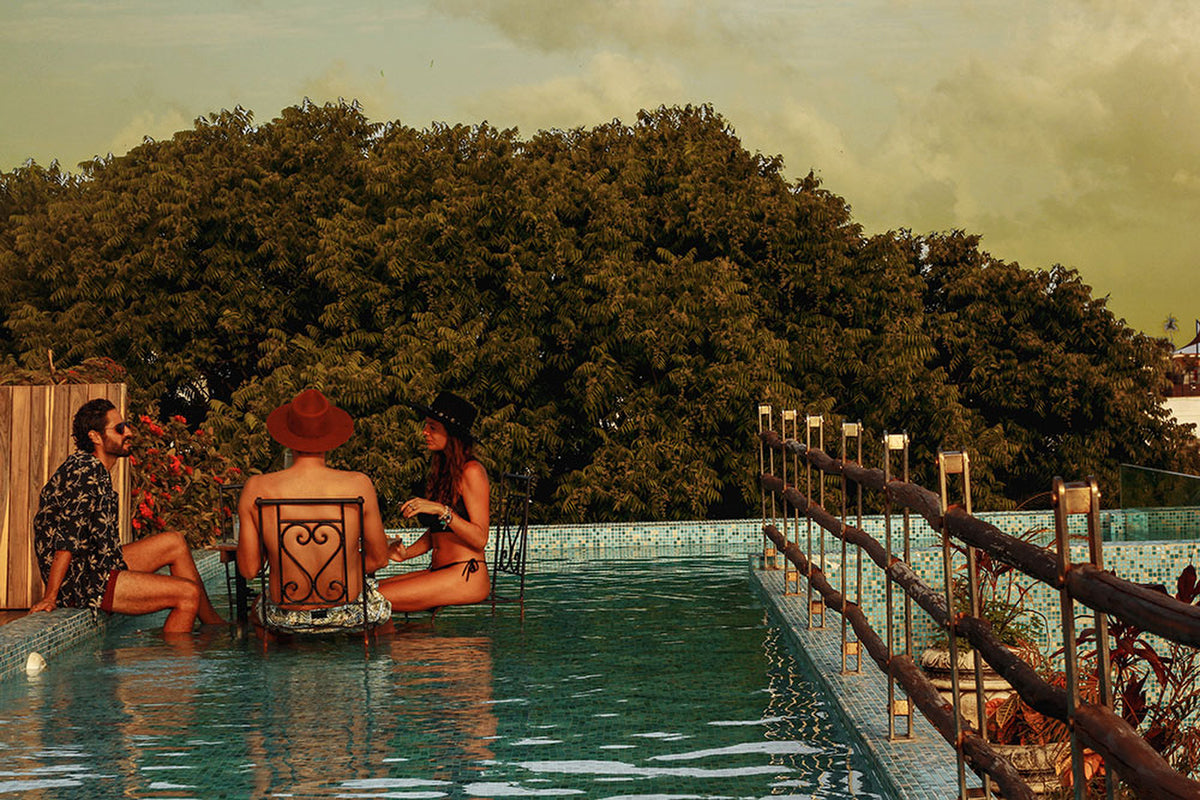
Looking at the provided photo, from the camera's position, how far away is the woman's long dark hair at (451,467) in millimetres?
8314

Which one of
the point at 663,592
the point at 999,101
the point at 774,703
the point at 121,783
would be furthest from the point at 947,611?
the point at 999,101

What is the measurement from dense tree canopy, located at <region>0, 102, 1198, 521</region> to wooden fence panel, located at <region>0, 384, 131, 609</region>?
8.14 meters

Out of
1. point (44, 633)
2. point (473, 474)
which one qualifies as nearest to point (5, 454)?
point (44, 633)

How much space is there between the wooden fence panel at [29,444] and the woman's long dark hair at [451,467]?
205 cm

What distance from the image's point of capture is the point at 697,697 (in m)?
6.66

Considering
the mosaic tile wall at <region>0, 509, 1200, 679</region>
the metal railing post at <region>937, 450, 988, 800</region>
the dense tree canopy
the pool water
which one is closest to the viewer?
the metal railing post at <region>937, 450, 988, 800</region>

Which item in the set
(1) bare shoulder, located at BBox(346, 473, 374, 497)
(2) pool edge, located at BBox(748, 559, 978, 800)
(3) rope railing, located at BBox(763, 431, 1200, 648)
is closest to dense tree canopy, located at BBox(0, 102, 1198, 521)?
(2) pool edge, located at BBox(748, 559, 978, 800)

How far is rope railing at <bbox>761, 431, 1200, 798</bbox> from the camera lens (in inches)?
106

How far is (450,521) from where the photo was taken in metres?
8.27

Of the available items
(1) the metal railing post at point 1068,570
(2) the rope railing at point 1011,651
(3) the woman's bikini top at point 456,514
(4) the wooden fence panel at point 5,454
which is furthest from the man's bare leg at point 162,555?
(1) the metal railing post at point 1068,570

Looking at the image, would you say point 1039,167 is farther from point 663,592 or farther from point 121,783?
point 121,783

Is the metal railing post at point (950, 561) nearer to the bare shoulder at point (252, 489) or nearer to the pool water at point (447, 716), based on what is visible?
the pool water at point (447, 716)

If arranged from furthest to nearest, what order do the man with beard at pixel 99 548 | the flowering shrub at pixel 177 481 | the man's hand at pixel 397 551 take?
the flowering shrub at pixel 177 481 < the man's hand at pixel 397 551 < the man with beard at pixel 99 548

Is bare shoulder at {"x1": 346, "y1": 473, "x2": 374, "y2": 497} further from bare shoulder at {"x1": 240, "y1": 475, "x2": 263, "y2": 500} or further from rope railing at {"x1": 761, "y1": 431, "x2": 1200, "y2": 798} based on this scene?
rope railing at {"x1": 761, "y1": 431, "x2": 1200, "y2": 798}
